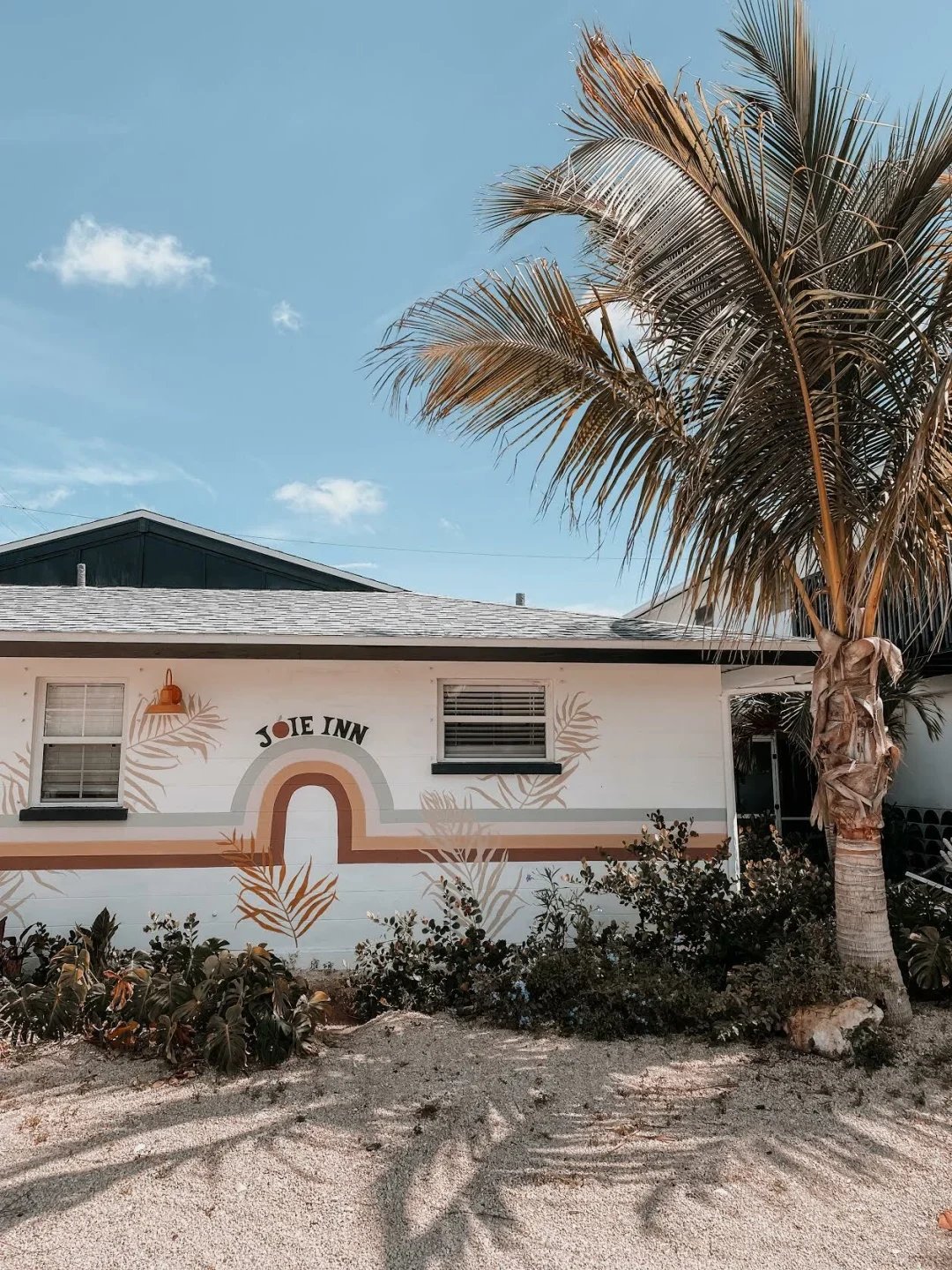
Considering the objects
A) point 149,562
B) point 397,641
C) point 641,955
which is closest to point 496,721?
point 397,641

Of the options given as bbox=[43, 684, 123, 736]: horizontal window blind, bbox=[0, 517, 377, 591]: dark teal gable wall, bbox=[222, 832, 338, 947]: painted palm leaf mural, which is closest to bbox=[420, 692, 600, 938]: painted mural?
bbox=[222, 832, 338, 947]: painted palm leaf mural

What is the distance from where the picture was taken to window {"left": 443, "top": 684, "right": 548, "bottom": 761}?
782 cm

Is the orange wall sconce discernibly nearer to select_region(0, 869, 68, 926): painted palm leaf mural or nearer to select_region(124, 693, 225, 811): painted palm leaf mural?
select_region(124, 693, 225, 811): painted palm leaf mural

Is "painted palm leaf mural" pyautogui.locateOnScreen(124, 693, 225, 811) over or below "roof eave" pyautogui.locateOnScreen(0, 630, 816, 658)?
below

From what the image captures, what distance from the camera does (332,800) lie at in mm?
7430

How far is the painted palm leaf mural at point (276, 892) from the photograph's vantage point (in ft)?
23.9

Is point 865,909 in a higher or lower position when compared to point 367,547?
lower

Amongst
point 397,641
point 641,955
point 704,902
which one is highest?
point 397,641

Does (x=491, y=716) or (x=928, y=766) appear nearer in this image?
(x=491, y=716)

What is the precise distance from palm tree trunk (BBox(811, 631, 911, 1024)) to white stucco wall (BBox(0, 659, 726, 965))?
2.26 metres

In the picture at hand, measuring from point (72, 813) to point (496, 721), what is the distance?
3947 millimetres

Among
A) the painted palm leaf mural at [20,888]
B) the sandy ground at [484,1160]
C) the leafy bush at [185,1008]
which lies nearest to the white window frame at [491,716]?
the leafy bush at [185,1008]

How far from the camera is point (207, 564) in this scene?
15898mm

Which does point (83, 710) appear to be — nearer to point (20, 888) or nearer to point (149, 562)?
point (20, 888)
